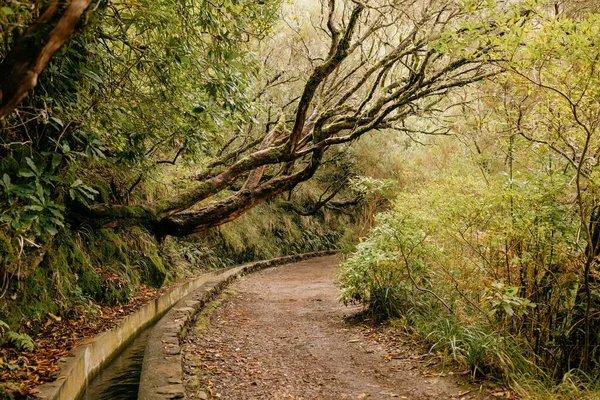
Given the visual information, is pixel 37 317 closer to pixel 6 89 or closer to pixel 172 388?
pixel 172 388

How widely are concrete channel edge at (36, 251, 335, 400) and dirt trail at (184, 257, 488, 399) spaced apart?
279mm

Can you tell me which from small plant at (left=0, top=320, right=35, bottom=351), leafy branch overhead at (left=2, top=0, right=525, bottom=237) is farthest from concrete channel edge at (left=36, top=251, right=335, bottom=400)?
leafy branch overhead at (left=2, top=0, right=525, bottom=237)

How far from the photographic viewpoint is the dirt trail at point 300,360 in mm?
4152

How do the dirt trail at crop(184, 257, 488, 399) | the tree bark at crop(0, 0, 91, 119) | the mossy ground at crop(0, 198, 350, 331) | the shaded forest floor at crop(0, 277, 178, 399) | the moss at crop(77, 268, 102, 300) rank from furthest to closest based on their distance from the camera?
the moss at crop(77, 268, 102, 300), the mossy ground at crop(0, 198, 350, 331), the dirt trail at crop(184, 257, 488, 399), the shaded forest floor at crop(0, 277, 178, 399), the tree bark at crop(0, 0, 91, 119)

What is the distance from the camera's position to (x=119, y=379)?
15.2 feet

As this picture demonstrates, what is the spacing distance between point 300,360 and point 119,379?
2149mm

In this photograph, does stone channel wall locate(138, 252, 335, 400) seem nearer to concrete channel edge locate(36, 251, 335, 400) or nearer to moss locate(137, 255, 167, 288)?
concrete channel edge locate(36, 251, 335, 400)

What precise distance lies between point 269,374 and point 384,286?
2487mm

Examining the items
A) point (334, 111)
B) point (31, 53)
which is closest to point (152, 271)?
point (334, 111)

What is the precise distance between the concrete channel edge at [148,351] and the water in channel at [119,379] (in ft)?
0.28

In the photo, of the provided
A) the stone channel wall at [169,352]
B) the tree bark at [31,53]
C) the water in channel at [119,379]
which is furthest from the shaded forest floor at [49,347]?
the tree bark at [31,53]

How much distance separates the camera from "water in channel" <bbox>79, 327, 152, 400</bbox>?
4194mm

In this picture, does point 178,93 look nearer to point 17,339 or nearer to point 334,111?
point 17,339

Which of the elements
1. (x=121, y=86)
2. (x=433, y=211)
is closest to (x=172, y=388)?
(x=121, y=86)
